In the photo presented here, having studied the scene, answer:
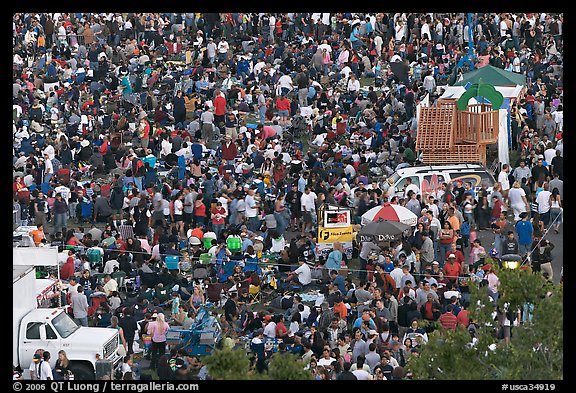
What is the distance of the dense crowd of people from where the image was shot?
2625 cm

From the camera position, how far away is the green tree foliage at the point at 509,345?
1983 centimetres

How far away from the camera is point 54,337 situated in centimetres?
2498

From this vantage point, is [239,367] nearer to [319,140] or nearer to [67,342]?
[67,342]

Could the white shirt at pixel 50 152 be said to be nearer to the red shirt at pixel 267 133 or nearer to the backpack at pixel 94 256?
the red shirt at pixel 267 133

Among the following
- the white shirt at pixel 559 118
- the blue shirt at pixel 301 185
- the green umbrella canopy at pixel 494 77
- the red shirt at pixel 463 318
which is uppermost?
the green umbrella canopy at pixel 494 77

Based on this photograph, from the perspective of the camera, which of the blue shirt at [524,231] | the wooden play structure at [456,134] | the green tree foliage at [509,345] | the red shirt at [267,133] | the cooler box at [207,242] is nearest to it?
the green tree foliage at [509,345]

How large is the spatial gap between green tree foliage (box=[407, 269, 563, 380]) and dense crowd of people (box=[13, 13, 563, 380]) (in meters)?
1.04

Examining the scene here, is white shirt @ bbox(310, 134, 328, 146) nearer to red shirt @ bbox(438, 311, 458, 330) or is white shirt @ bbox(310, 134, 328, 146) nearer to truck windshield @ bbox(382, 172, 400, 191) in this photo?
truck windshield @ bbox(382, 172, 400, 191)

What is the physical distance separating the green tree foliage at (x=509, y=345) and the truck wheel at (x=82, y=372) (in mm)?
5718

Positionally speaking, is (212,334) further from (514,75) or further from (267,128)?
(514,75)

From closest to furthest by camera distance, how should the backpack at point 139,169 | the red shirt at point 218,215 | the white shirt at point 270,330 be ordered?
the white shirt at point 270,330 < the red shirt at point 218,215 < the backpack at point 139,169

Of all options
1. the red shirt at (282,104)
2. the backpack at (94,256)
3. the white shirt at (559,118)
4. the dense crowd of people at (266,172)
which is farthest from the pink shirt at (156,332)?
the red shirt at (282,104)

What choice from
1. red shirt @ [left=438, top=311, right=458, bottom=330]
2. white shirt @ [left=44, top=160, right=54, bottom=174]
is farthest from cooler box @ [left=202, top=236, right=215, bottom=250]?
red shirt @ [left=438, top=311, right=458, bottom=330]

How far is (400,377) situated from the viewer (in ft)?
76.9
